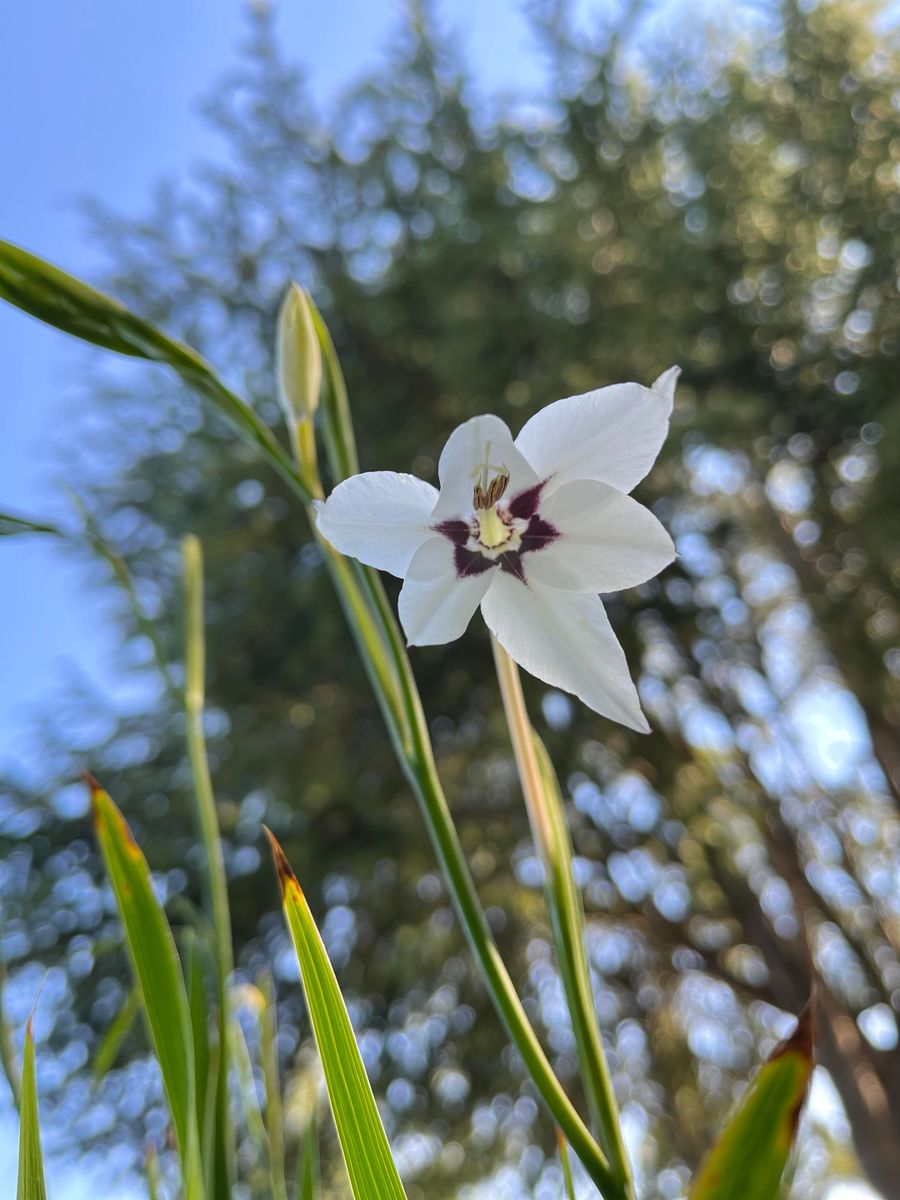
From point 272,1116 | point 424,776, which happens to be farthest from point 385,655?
point 272,1116

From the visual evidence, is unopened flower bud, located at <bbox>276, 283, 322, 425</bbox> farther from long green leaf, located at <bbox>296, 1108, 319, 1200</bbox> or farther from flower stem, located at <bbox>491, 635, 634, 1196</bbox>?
long green leaf, located at <bbox>296, 1108, 319, 1200</bbox>

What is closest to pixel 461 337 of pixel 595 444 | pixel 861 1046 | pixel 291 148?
pixel 291 148

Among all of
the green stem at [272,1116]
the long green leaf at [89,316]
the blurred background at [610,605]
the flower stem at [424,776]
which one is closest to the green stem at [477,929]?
the flower stem at [424,776]

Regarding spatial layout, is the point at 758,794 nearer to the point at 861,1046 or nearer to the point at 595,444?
the point at 861,1046

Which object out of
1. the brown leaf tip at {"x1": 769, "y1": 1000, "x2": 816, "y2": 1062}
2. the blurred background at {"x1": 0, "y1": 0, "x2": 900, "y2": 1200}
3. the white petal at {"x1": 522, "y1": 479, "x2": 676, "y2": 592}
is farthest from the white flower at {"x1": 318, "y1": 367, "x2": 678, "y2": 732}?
the blurred background at {"x1": 0, "y1": 0, "x2": 900, "y2": 1200}

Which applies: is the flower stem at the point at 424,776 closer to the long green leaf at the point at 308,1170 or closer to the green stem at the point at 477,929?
the green stem at the point at 477,929
